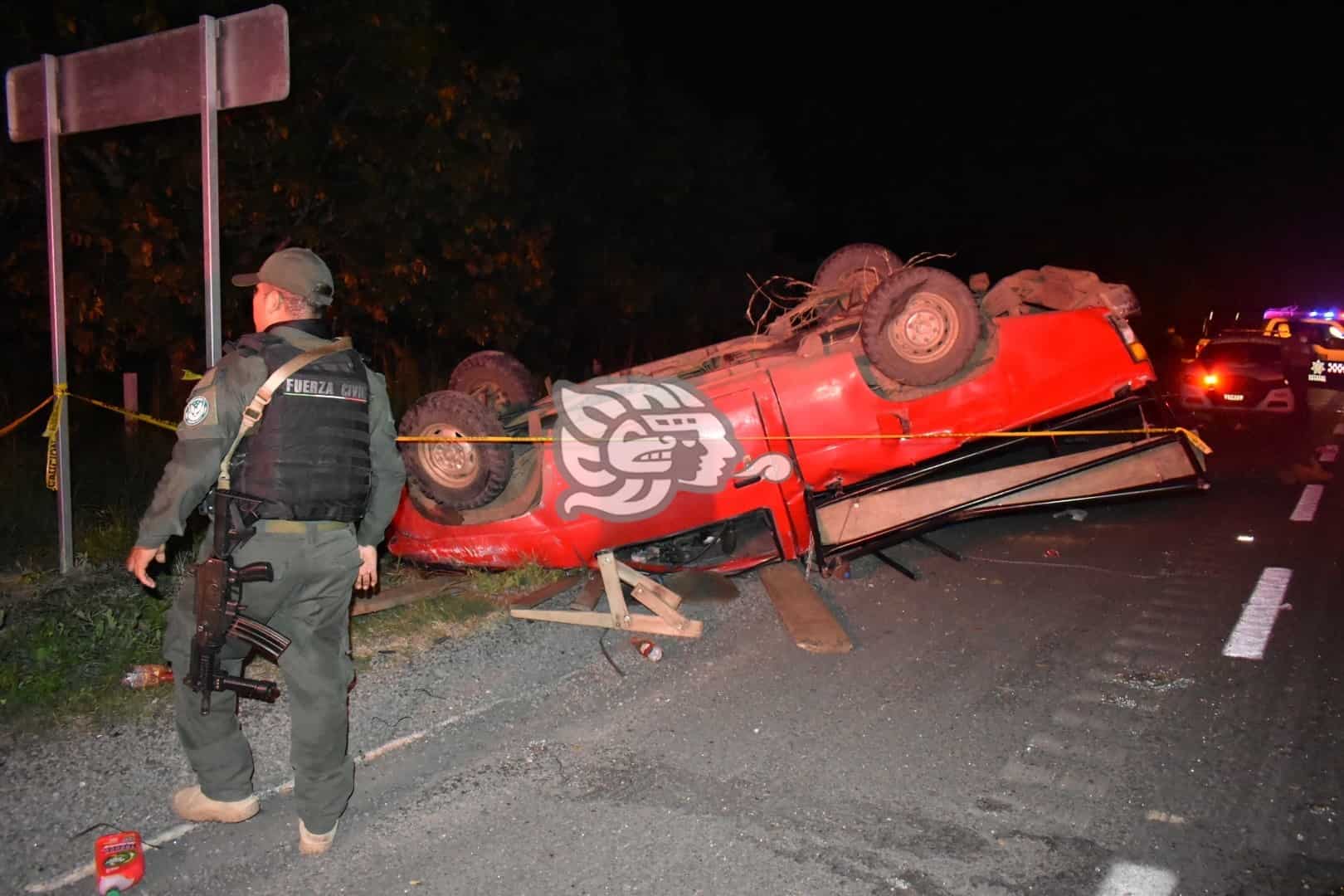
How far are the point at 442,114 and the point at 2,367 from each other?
720cm

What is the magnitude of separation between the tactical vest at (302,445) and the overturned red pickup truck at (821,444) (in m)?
2.72

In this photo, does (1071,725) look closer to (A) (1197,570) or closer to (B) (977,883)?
(B) (977,883)

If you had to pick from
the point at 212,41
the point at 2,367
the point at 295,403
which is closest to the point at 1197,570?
the point at 295,403

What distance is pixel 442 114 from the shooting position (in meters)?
11.7

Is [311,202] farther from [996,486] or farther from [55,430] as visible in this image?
[996,486]

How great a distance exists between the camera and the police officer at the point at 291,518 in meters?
3.25

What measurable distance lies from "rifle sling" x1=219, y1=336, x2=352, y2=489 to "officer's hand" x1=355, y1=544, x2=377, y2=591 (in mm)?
523

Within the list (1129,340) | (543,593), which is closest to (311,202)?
(543,593)

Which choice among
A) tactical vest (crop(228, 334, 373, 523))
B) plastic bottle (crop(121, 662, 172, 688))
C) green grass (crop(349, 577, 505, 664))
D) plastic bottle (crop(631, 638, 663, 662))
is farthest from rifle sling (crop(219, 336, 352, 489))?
plastic bottle (crop(631, 638, 663, 662))

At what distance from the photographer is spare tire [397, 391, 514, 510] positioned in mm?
6426

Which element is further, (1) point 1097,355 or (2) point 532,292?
(2) point 532,292

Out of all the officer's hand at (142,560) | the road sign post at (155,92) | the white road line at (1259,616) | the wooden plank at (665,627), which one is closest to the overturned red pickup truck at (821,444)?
the white road line at (1259,616)

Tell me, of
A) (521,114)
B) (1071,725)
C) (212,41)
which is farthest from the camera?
(521,114)

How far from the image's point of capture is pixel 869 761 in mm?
4055
